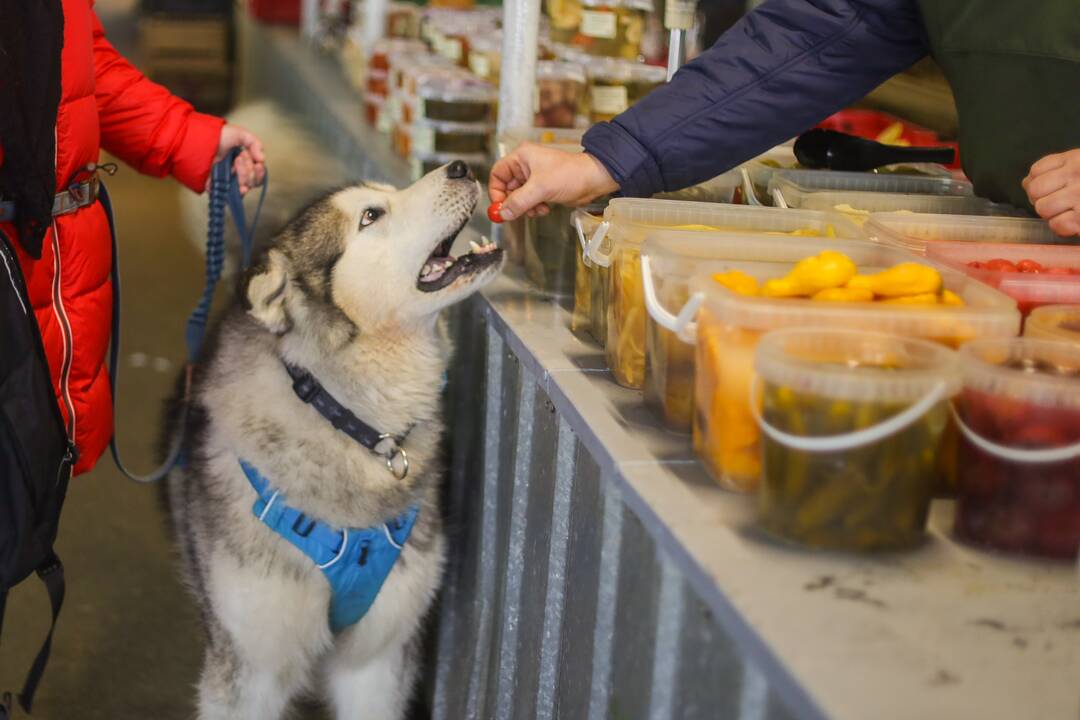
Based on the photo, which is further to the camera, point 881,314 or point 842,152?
point 842,152

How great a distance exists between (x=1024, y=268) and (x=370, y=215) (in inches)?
48.7

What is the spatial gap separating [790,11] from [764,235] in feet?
2.03

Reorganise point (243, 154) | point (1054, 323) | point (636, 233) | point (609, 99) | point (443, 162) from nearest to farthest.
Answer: point (1054, 323)
point (636, 233)
point (243, 154)
point (609, 99)
point (443, 162)

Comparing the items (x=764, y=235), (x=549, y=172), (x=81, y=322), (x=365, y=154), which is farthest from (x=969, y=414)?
(x=365, y=154)

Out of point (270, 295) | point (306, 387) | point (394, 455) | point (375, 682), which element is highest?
point (270, 295)

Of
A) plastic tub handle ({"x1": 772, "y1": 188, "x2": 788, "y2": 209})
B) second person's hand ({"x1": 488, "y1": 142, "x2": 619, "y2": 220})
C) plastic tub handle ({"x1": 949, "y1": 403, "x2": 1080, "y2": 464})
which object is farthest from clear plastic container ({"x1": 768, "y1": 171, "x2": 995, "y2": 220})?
plastic tub handle ({"x1": 949, "y1": 403, "x2": 1080, "y2": 464})

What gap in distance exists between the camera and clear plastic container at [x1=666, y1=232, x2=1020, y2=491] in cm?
138

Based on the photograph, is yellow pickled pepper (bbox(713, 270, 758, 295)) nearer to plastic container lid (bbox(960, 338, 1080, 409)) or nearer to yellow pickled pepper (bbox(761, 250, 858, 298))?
yellow pickled pepper (bbox(761, 250, 858, 298))

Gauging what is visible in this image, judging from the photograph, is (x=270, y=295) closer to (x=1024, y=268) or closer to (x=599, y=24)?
(x=1024, y=268)

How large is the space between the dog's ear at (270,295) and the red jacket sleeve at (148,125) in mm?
699

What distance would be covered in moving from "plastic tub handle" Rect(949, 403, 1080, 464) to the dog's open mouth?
1.17 m

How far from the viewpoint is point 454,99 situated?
4020 millimetres

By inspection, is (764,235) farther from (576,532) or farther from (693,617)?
(693,617)

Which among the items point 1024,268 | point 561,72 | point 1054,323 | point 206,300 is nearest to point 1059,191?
point 1024,268
